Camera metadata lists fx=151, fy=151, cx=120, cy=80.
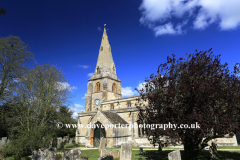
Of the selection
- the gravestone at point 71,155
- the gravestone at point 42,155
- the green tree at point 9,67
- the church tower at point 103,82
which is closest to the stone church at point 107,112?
the church tower at point 103,82

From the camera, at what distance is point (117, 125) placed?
72.9 ft

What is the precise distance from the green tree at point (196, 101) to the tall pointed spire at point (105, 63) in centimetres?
2920

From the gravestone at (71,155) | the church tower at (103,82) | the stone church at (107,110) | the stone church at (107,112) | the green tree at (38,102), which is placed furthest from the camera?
the church tower at (103,82)

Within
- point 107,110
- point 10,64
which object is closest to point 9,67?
point 10,64

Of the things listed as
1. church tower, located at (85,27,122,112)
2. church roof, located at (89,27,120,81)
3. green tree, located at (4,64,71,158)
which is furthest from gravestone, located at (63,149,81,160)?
church roof, located at (89,27,120,81)

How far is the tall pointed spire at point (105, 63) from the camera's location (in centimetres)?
3945

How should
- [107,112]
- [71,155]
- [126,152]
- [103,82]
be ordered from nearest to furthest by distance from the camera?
[71,155], [126,152], [107,112], [103,82]

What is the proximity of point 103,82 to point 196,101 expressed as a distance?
2995 cm

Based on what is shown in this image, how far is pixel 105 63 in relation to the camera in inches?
1580

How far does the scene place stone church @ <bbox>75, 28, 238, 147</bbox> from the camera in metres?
22.0

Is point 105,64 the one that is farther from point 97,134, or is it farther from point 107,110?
point 97,134

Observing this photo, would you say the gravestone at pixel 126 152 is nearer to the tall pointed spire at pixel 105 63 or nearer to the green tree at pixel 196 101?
the green tree at pixel 196 101

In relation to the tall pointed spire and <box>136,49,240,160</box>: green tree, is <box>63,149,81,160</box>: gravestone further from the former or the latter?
the tall pointed spire

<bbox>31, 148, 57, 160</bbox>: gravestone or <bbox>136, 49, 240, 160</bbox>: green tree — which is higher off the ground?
<bbox>136, 49, 240, 160</bbox>: green tree
